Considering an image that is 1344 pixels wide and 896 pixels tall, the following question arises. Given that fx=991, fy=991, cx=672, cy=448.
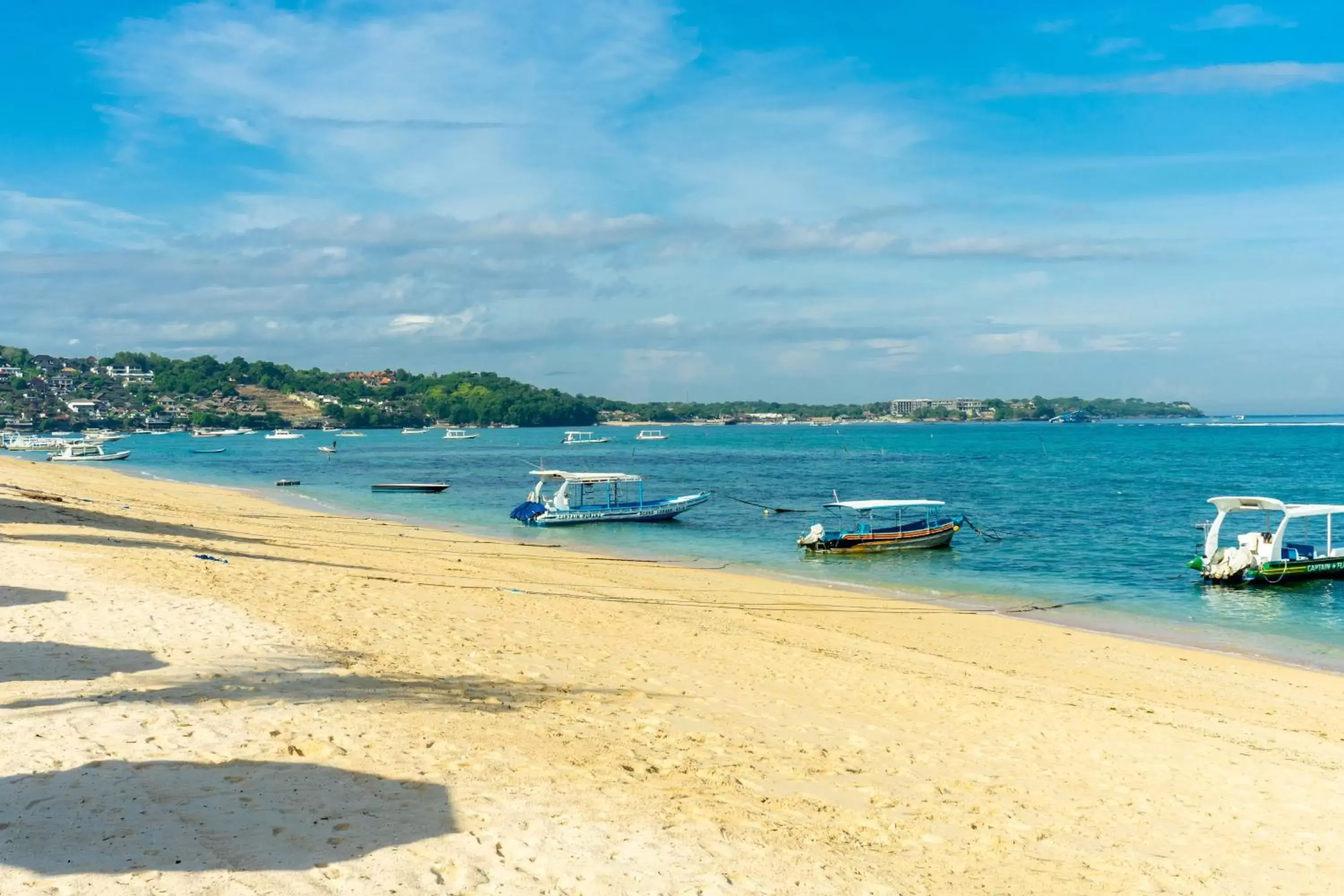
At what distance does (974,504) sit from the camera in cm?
5444

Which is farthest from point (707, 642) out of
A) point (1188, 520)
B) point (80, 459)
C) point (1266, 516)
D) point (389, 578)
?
point (80, 459)

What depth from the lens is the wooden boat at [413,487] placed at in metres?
60.3

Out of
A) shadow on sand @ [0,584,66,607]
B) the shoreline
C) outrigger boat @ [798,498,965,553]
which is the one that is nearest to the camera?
shadow on sand @ [0,584,66,607]

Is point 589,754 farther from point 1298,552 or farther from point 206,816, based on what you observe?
point 1298,552

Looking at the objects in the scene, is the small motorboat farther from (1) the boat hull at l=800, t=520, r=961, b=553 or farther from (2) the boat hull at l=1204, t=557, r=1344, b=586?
(2) the boat hull at l=1204, t=557, r=1344, b=586

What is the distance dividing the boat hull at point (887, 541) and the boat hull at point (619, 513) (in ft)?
35.6

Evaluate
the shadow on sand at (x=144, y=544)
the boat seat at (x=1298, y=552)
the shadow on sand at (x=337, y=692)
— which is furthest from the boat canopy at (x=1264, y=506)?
the shadow on sand at (x=337, y=692)

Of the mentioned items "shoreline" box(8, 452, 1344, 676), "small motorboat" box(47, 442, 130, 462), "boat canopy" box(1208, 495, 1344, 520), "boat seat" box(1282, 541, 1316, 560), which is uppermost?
"boat canopy" box(1208, 495, 1344, 520)

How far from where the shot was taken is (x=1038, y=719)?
11922 millimetres

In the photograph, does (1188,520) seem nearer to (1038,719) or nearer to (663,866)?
(1038,719)

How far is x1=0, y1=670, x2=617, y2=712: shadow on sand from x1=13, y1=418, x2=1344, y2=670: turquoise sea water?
1634 centimetres

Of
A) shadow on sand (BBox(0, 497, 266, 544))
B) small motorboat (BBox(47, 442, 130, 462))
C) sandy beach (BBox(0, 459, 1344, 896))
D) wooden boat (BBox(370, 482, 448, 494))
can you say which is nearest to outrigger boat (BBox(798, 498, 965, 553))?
sandy beach (BBox(0, 459, 1344, 896))

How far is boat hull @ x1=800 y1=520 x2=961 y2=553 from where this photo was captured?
35.0 metres

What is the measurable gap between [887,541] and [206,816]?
104 ft
